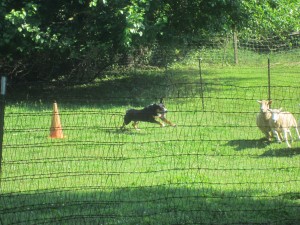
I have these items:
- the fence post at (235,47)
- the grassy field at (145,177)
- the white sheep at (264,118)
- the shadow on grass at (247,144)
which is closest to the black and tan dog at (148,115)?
the grassy field at (145,177)

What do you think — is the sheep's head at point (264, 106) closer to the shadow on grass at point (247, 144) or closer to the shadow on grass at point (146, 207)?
the shadow on grass at point (247, 144)

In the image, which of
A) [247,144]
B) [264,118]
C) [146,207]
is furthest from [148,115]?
[146,207]

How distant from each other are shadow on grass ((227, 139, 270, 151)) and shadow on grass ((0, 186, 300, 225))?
123 inches

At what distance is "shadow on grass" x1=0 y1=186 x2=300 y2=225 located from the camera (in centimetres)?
652

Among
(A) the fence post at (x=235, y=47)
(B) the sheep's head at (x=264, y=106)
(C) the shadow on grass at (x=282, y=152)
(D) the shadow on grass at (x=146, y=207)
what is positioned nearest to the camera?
(D) the shadow on grass at (x=146, y=207)

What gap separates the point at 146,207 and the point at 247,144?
4965mm

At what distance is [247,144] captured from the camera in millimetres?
11633

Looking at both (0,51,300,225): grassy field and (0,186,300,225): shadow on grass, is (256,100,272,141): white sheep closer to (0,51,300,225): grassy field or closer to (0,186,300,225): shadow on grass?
(0,51,300,225): grassy field

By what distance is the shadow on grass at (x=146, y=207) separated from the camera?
6.52m

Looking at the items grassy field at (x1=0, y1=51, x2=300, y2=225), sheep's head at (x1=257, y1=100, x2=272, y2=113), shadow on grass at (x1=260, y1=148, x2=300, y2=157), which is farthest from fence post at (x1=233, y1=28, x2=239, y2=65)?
shadow on grass at (x1=260, y1=148, x2=300, y2=157)

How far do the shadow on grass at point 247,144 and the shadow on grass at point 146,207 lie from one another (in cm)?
313

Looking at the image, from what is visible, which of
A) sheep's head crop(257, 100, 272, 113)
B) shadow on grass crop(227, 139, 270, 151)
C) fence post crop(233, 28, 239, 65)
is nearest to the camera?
shadow on grass crop(227, 139, 270, 151)

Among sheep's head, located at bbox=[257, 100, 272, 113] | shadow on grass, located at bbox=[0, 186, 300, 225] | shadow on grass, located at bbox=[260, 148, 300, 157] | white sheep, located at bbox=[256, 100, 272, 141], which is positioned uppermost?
sheep's head, located at bbox=[257, 100, 272, 113]

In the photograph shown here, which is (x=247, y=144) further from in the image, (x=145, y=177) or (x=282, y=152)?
(x=145, y=177)
